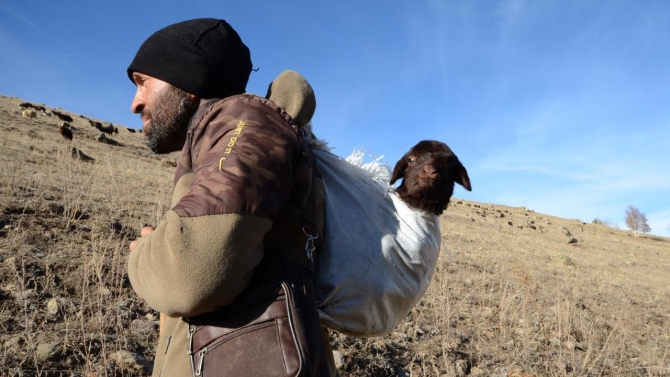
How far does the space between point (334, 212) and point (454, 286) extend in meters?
5.03

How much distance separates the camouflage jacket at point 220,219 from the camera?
85cm

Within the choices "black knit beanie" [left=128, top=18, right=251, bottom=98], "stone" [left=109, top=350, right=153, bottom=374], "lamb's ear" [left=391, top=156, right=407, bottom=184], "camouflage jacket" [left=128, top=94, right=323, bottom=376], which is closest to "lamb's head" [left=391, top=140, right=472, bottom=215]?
"lamb's ear" [left=391, top=156, right=407, bottom=184]

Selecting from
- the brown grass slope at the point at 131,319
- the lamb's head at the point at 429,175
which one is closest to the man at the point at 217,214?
the lamb's head at the point at 429,175

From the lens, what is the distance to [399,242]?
1.27 m

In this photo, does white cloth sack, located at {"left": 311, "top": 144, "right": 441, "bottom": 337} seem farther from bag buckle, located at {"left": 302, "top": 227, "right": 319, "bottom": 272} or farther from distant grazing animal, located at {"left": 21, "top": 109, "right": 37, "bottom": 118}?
distant grazing animal, located at {"left": 21, "top": 109, "right": 37, "bottom": 118}

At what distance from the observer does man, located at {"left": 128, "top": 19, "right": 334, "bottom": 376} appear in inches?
33.7

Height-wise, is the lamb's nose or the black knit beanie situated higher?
the black knit beanie

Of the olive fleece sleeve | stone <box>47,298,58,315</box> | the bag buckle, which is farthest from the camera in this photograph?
stone <box>47,298,58,315</box>

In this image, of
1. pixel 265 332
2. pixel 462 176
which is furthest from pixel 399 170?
pixel 265 332

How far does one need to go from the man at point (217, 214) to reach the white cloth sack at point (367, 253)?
0.10m

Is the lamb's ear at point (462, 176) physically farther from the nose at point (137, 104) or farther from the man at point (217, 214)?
the nose at point (137, 104)

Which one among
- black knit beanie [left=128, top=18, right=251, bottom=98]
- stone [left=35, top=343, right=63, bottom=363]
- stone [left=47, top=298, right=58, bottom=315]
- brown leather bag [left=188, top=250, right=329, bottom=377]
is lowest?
stone [left=35, top=343, right=63, bottom=363]

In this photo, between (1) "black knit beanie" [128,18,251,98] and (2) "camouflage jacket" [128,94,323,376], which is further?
(1) "black knit beanie" [128,18,251,98]

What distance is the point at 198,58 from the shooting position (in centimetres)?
130
